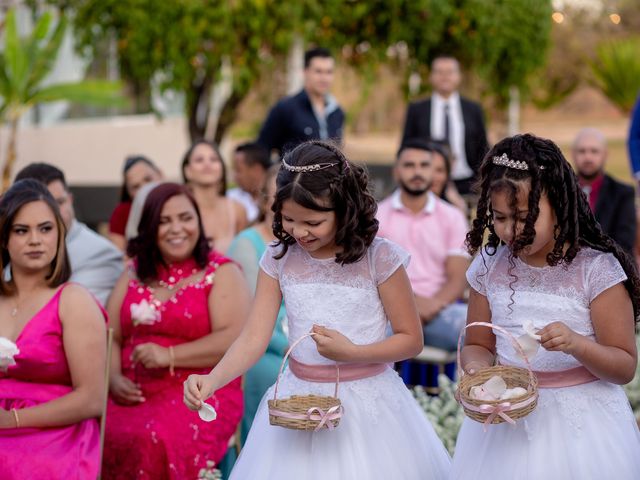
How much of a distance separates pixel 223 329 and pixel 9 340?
0.97m

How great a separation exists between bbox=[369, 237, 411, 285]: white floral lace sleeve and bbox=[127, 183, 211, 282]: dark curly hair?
1.22 metres

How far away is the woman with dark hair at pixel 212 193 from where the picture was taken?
610 centimetres

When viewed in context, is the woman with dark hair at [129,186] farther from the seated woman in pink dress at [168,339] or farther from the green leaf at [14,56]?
the green leaf at [14,56]

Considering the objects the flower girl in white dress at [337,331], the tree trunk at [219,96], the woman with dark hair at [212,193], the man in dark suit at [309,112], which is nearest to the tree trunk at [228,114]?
the tree trunk at [219,96]

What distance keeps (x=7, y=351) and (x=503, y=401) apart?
178 cm

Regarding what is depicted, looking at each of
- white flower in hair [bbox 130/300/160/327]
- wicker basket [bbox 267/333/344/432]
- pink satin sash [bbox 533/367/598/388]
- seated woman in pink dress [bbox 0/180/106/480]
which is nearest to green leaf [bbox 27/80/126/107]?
white flower in hair [bbox 130/300/160/327]

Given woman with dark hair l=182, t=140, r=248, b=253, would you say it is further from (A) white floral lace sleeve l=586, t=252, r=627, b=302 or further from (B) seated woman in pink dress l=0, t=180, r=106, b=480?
(A) white floral lace sleeve l=586, t=252, r=627, b=302

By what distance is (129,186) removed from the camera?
6516 millimetres

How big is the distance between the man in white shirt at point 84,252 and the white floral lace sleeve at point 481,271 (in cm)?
211

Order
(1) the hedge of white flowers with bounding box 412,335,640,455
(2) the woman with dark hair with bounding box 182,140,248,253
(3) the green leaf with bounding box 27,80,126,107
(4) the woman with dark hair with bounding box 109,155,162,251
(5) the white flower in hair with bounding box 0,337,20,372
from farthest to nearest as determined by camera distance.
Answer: (3) the green leaf with bounding box 27,80,126,107 < (4) the woman with dark hair with bounding box 109,155,162,251 < (2) the woman with dark hair with bounding box 182,140,248,253 < (1) the hedge of white flowers with bounding box 412,335,640,455 < (5) the white flower in hair with bounding box 0,337,20,372

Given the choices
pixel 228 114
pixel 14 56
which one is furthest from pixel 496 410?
pixel 228 114

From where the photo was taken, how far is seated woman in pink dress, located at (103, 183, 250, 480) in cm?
414

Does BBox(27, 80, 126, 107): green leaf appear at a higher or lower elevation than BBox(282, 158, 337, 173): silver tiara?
higher

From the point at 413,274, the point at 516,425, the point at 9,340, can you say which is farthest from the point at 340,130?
the point at 516,425
